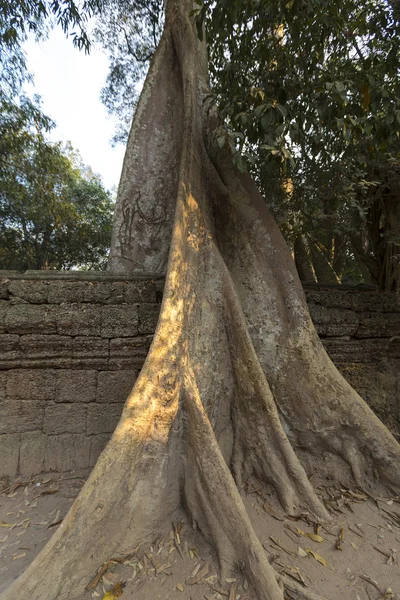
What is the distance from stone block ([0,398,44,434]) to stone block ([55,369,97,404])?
7.0 inches

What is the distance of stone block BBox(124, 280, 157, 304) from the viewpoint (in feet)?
10.5

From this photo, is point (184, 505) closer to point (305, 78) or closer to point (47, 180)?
point (305, 78)

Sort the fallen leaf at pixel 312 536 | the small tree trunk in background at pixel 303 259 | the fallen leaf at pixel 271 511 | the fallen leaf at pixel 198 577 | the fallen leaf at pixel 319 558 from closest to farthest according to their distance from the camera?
the fallen leaf at pixel 198 577 → the fallen leaf at pixel 319 558 → the fallen leaf at pixel 312 536 → the fallen leaf at pixel 271 511 → the small tree trunk in background at pixel 303 259

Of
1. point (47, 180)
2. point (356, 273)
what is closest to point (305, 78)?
point (356, 273)

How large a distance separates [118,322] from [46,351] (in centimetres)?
61

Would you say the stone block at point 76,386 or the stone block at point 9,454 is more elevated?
the stone block at point 76,386

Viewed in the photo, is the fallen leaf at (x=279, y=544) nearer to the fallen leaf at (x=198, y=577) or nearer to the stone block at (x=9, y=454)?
the fallen leaf at (x=198, y=577)

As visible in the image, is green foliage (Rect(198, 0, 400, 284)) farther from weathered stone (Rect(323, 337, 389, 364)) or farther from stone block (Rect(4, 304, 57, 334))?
stone block (Rect(4, 304, 57, 334))

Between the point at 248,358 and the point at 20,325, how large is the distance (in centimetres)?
179

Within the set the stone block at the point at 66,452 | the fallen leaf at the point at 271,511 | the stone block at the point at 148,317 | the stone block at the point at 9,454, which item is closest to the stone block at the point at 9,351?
the stone block at the point at 9,454

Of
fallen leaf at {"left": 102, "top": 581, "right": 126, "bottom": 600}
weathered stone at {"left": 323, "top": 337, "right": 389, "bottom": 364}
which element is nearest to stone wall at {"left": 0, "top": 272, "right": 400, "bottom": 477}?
fallen leaf at {"left": 102, "top": 581, "right": 126, "bottom": 600}

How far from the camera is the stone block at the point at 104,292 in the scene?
3.11m

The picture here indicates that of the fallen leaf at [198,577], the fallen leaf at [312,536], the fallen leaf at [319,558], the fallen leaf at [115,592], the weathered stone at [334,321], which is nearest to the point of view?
the fallen leaf at [115,592]

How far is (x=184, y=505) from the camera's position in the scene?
2.17m
